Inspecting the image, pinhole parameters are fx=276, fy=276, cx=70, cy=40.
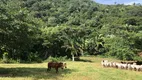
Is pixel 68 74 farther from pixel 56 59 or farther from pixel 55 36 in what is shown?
pixel 55 36

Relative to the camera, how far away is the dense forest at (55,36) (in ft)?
84.9

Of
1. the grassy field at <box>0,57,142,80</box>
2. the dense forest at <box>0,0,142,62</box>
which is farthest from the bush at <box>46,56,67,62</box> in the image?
the grassy field at <box>0,57,142,80</box>

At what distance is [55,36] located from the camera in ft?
174

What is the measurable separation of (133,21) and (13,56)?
62.9 metres

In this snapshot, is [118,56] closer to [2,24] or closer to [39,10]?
[2,24]

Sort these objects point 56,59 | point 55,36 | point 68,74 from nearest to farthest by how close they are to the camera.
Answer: point 68,74 < point 56,59 < point 55,36

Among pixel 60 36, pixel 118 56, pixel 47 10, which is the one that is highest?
pixel 47 10

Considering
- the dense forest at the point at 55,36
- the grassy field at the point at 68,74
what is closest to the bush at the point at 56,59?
the dense forest at the point at 55,36

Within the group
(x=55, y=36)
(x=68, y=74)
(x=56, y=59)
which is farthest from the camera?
(x=55, y=36)

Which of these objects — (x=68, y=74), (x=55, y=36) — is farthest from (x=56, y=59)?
(x=68, y=74)

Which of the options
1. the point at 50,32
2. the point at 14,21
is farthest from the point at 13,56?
the point at 14,21

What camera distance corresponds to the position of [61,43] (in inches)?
2106

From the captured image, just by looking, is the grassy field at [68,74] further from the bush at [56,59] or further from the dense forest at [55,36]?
the bush at [56,59]

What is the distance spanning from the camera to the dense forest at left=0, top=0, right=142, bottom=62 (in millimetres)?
25891
